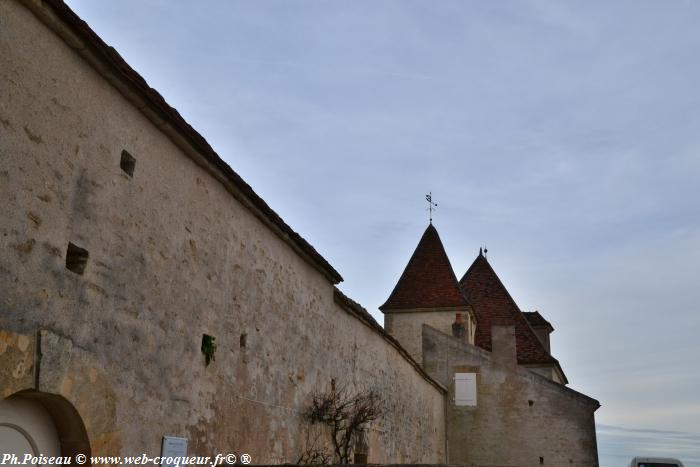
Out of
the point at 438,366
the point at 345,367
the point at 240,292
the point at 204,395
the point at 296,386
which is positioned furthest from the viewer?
the point at 438,366

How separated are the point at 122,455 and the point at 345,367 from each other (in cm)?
670

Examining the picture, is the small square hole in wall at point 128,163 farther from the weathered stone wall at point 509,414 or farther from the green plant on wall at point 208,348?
the weathered stone wall at point 509,414

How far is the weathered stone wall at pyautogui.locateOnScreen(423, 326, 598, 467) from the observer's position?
67.8ft

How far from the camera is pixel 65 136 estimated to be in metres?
4.92

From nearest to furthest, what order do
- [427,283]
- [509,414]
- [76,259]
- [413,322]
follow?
1. [76,259]
2. [509,414]
3. [413,322]
4. [427,283]

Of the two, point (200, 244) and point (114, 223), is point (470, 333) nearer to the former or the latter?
point (200, 244)

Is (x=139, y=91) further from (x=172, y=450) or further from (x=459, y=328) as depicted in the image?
(x=459, y=328)

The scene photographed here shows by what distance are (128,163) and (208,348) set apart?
83.6 inches

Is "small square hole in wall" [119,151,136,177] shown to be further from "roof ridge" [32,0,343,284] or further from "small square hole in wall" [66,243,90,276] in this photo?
"small square hole in wall" [66,243,90,276]

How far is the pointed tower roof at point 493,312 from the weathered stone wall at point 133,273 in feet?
59.3

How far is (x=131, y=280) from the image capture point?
222 inches

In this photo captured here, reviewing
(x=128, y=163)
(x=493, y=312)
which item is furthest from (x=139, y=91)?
(x=493, y=312)

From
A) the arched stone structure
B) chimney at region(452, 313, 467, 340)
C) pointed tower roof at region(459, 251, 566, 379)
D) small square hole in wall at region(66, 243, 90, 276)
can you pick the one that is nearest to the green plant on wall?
the arched stone structure

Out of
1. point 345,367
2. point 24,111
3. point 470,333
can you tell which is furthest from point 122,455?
point 470,333
